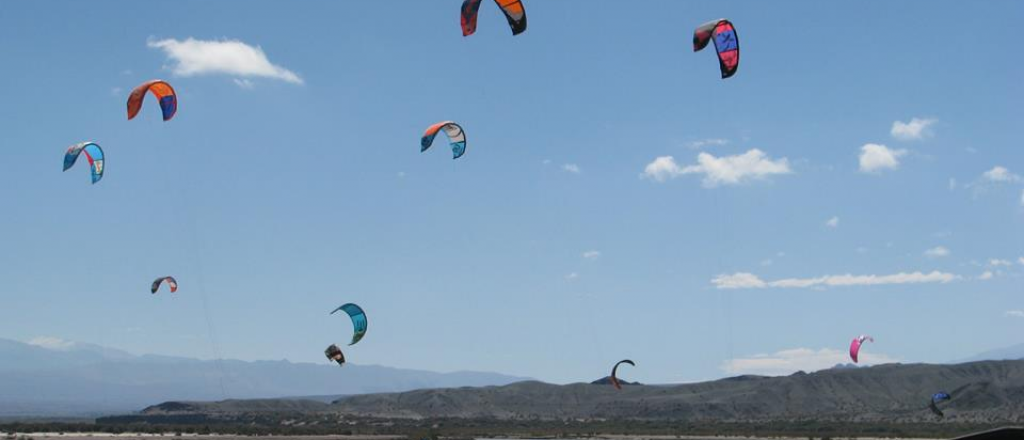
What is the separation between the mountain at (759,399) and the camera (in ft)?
400

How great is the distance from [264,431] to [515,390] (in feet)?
254

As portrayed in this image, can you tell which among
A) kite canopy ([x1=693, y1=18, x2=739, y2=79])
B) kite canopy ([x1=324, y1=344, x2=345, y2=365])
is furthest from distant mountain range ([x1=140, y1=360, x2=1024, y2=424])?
kite canopy ([x1=693, y1=18, x2=739, y2=79])

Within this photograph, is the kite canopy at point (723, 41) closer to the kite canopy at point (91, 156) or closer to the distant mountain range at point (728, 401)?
the kite canopy at point (91, 156)

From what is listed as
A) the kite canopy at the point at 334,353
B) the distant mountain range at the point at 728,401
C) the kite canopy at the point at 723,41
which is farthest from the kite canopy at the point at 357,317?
the distant mountain range at the point at 728,401

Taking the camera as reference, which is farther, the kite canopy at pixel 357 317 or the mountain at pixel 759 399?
the mountain at pixel 759 399

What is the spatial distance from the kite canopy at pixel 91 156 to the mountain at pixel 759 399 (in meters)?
93.7

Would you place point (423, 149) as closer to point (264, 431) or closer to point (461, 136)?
point (461, 136)

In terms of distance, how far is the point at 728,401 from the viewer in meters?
139

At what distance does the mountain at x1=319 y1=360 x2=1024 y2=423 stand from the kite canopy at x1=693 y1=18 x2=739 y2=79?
92.7 metres

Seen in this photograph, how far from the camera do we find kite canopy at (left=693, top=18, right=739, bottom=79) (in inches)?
1121

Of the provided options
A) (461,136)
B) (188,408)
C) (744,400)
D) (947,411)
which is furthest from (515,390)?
(461,136)

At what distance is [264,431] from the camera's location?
85.3m

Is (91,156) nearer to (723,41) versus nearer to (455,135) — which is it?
(455,135)

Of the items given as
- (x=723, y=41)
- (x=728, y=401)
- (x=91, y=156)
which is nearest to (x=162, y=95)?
(x=91, y=156)
